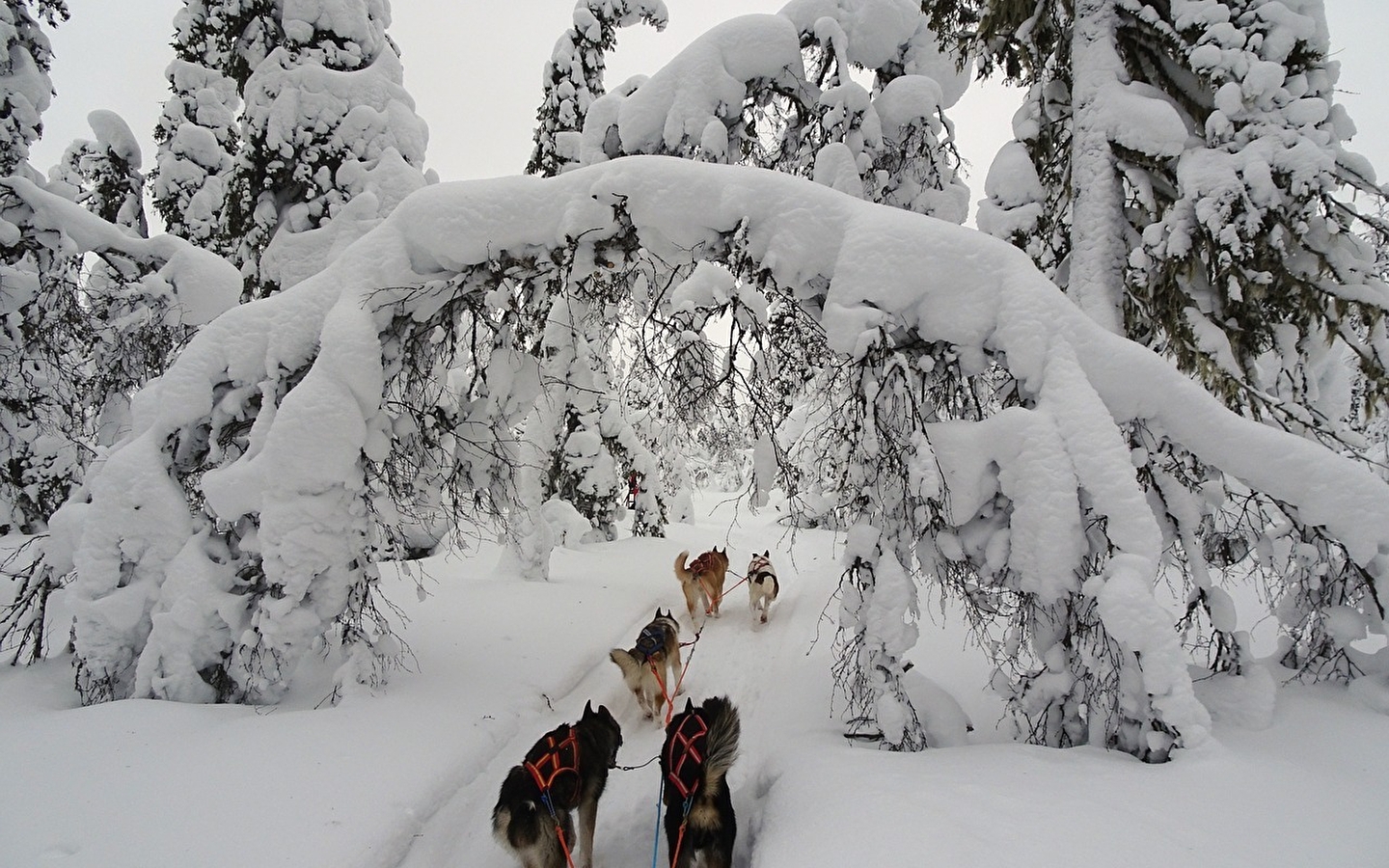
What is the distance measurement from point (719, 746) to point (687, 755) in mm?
187

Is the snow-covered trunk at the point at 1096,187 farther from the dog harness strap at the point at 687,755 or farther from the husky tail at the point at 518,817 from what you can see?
the husky tail at the point at 518,817

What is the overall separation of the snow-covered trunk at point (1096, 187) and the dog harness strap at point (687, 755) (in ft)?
18.0

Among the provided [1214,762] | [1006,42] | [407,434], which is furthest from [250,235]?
[1214,762]

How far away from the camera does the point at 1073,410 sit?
147 inches

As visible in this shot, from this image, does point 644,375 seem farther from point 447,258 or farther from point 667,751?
point 667,751

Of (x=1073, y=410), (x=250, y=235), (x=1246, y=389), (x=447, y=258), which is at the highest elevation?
(x=250, y=235)

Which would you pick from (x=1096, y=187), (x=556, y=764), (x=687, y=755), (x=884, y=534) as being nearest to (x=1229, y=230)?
(x=1096, y=187)

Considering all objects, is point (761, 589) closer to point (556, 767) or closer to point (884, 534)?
point (884, 534)

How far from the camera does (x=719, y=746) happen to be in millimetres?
3307

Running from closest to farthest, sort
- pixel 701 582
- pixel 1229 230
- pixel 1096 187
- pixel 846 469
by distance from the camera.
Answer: pixel 846 469
pixel 1229 230
pixel 1096 187
pixel 701 582

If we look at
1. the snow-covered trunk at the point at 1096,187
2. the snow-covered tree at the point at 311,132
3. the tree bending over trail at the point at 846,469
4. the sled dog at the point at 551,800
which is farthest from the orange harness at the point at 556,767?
the snow-covered tree at the point at 311,132

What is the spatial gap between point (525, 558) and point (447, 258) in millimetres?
6058

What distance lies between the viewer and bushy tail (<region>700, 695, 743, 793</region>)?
3.24m

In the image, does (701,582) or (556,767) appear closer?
(556,767)
